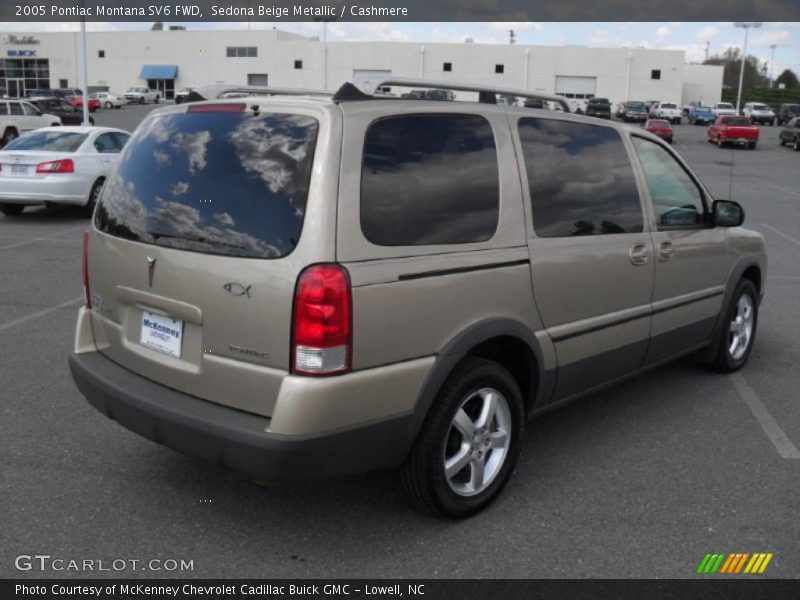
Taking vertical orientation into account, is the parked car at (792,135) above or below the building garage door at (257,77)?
below

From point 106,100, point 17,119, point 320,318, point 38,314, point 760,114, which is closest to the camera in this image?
point 320,318

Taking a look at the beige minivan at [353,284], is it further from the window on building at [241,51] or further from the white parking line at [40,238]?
the window on building at [241,51]

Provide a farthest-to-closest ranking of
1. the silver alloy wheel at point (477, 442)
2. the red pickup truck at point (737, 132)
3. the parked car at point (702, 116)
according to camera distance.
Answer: the parked car at point (702, 116), the red pickup truck at point (737, 132), the silver alloy wheel at point (477, 442)

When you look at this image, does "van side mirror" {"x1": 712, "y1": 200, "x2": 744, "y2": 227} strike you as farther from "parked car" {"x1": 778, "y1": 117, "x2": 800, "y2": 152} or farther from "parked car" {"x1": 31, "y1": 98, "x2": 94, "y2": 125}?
"parked car" {"x1": 778, "y1": 117, "x2": 800, "y2": 152}

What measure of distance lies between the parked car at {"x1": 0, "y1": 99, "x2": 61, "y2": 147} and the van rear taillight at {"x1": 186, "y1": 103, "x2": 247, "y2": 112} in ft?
86.2

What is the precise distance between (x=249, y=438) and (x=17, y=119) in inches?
1127

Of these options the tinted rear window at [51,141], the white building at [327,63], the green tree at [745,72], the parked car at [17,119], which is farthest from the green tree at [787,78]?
the tinted rear window at [51,141]

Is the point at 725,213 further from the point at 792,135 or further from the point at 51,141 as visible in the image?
the point at 792,135

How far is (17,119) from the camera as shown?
27547 millimetres

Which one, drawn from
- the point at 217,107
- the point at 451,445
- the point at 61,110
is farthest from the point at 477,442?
the point at 61,110

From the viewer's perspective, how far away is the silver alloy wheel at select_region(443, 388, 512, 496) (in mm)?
3494

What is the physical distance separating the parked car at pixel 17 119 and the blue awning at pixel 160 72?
56.6 metres

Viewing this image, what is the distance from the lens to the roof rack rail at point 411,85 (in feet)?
10.6
